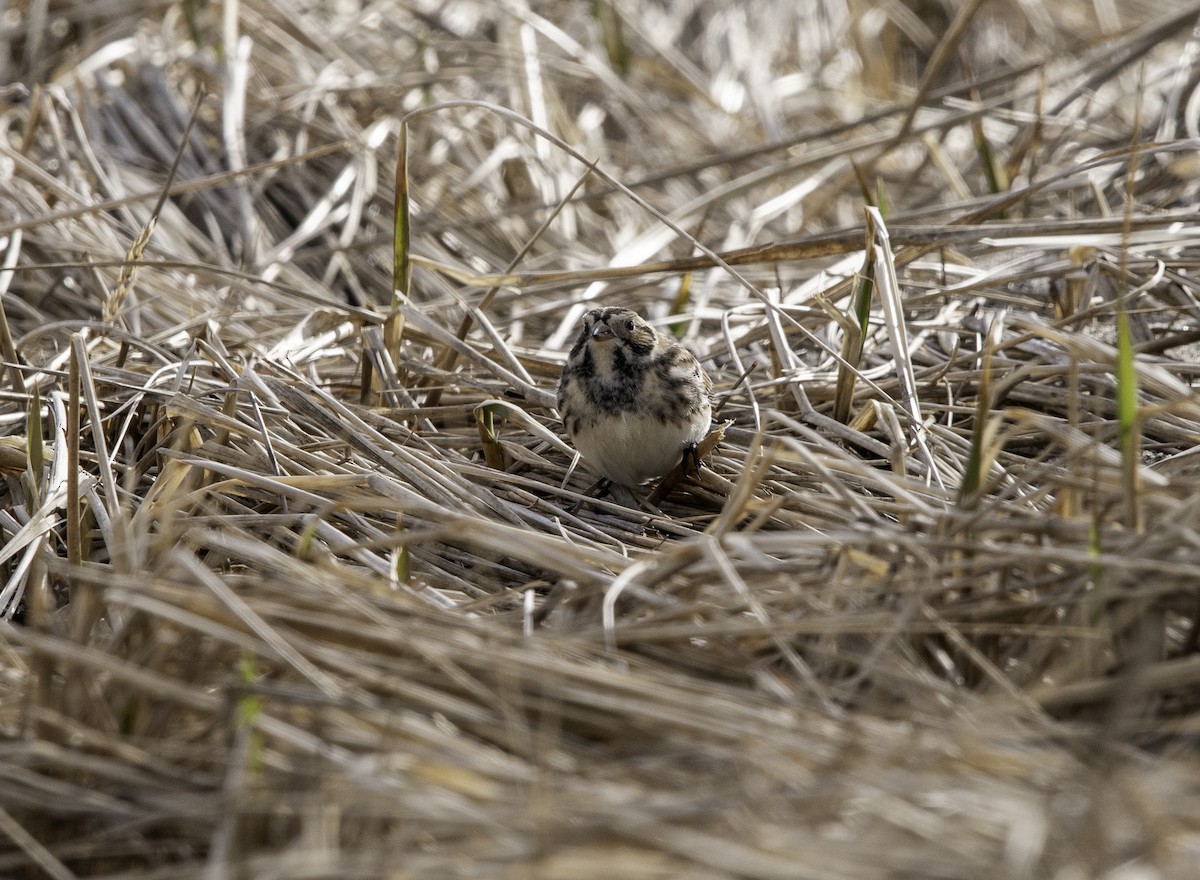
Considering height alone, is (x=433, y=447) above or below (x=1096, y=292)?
below

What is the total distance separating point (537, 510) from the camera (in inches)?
142

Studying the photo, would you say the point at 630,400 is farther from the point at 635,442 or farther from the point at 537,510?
the point at 537,510

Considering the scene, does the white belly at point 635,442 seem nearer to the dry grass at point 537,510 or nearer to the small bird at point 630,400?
the small bird at point 630,400

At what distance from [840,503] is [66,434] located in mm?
1995

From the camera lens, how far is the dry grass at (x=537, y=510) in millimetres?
2055

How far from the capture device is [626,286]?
5.20m

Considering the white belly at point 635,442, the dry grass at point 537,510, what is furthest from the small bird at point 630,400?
the dry grass at point 537,510

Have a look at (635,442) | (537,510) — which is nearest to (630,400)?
(635,442)

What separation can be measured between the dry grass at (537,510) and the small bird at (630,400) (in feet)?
0.53

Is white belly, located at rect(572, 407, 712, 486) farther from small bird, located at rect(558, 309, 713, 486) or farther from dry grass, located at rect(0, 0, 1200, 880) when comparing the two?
dry grass, located at rect(0, 0, 1200, 880)

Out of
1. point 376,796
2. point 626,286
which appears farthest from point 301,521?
point 626,286

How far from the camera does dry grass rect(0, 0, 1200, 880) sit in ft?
6.74

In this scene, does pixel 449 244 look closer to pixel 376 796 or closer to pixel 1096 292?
pixel 1096 292

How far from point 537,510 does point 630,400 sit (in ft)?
1.27
